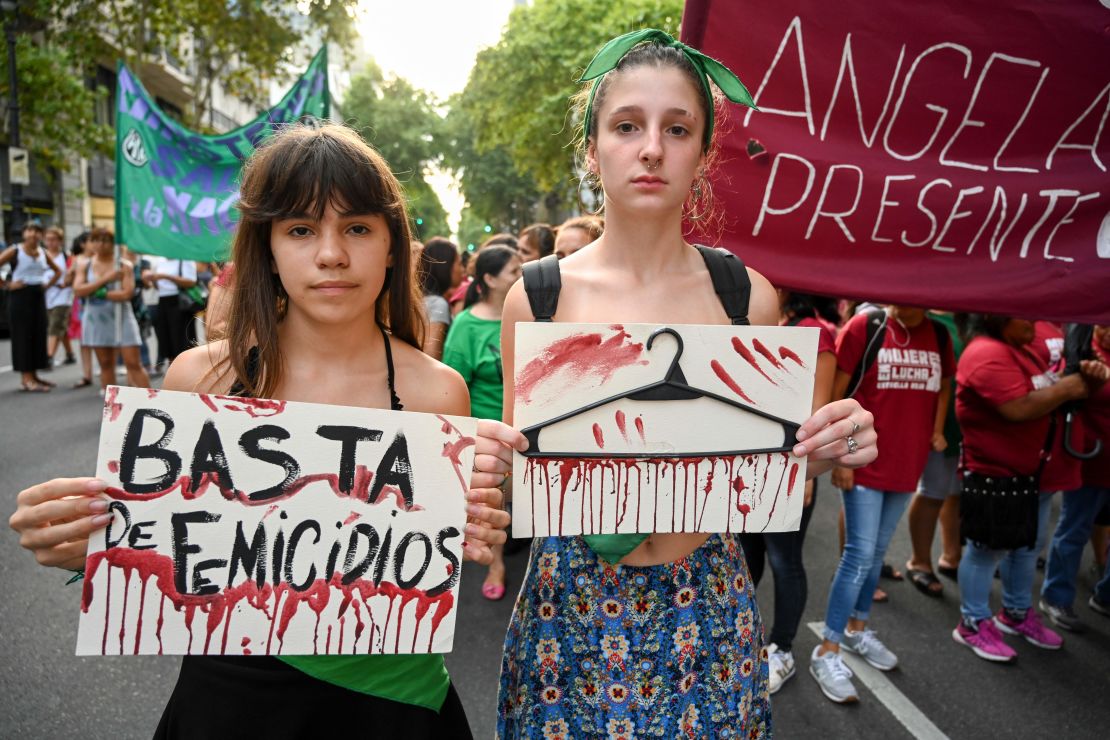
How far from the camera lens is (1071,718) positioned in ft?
9.78

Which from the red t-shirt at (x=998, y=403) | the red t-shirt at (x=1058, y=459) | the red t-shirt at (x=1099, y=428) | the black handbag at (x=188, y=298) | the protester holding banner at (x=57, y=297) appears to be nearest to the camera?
the red t-shirt at (x=998, y=403)

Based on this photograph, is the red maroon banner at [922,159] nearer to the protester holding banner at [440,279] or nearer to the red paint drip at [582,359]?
the red paint drip at [582,359]

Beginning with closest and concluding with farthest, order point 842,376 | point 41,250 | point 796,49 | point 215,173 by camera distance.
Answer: point 796,49
point 842,376
point 215,173
point 41,250

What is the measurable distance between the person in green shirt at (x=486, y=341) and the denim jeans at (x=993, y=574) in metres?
2.32

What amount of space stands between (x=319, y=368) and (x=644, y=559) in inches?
30.2

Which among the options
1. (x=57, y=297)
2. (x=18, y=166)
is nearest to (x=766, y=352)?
(x=57, y=297)

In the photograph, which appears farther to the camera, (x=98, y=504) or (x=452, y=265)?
(x=452, y=265)

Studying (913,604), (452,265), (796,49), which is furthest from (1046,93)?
(452,265)

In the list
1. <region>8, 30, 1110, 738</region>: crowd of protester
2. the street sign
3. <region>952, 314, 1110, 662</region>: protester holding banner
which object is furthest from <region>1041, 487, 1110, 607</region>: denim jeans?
the street sign

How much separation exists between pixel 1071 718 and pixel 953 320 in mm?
2154

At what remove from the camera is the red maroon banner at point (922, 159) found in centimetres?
211

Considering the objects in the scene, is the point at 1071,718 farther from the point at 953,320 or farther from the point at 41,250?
the point at 41,250

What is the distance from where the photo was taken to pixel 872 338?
3072 mm

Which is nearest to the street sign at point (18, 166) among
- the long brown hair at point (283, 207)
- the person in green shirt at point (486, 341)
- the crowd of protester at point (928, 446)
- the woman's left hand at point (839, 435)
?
the person in green shirt at point (486, 341)
